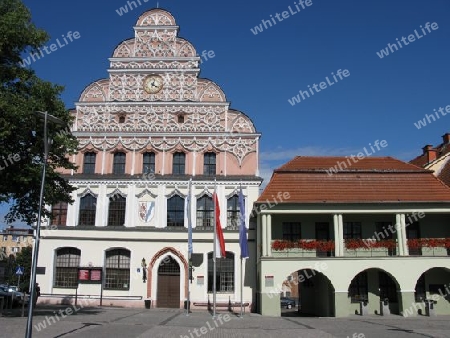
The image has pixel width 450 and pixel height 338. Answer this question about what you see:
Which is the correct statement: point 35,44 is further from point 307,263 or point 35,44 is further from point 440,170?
point 440,170

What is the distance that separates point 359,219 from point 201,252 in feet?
35.9

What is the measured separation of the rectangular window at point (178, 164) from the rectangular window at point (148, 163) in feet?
5.04

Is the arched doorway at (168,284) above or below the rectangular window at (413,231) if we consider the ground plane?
below

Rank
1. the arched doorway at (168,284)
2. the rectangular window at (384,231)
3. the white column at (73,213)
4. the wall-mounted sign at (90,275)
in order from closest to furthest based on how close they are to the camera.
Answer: the rectangular window at (384,231)
the arched doorway at (168,284)
the wall-mounted sign at (90,275)
the white column at (73,213)

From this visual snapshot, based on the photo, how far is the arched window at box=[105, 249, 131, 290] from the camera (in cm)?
3350

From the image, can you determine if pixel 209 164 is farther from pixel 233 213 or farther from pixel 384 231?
pixel 384 231

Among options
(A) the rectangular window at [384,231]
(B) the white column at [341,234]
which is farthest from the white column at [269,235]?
(A) the rectangular window at [384,231]

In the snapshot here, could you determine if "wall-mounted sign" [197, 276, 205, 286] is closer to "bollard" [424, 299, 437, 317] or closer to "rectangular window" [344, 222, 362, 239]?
"rectangular window" [344, 222, 362, 239]

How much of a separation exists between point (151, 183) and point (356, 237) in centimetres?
1463

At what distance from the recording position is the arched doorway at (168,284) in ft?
109

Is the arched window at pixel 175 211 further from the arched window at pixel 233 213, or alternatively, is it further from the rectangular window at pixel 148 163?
the arched window at pixel 233 213

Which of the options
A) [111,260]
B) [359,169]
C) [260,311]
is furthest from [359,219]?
[111,260]

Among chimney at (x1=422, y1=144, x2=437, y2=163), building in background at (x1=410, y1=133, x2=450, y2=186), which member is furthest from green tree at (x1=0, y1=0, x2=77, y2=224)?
chimney at (x1=422, y1=144, x2=437, y2=163)

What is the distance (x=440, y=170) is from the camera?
3822 centimetres
